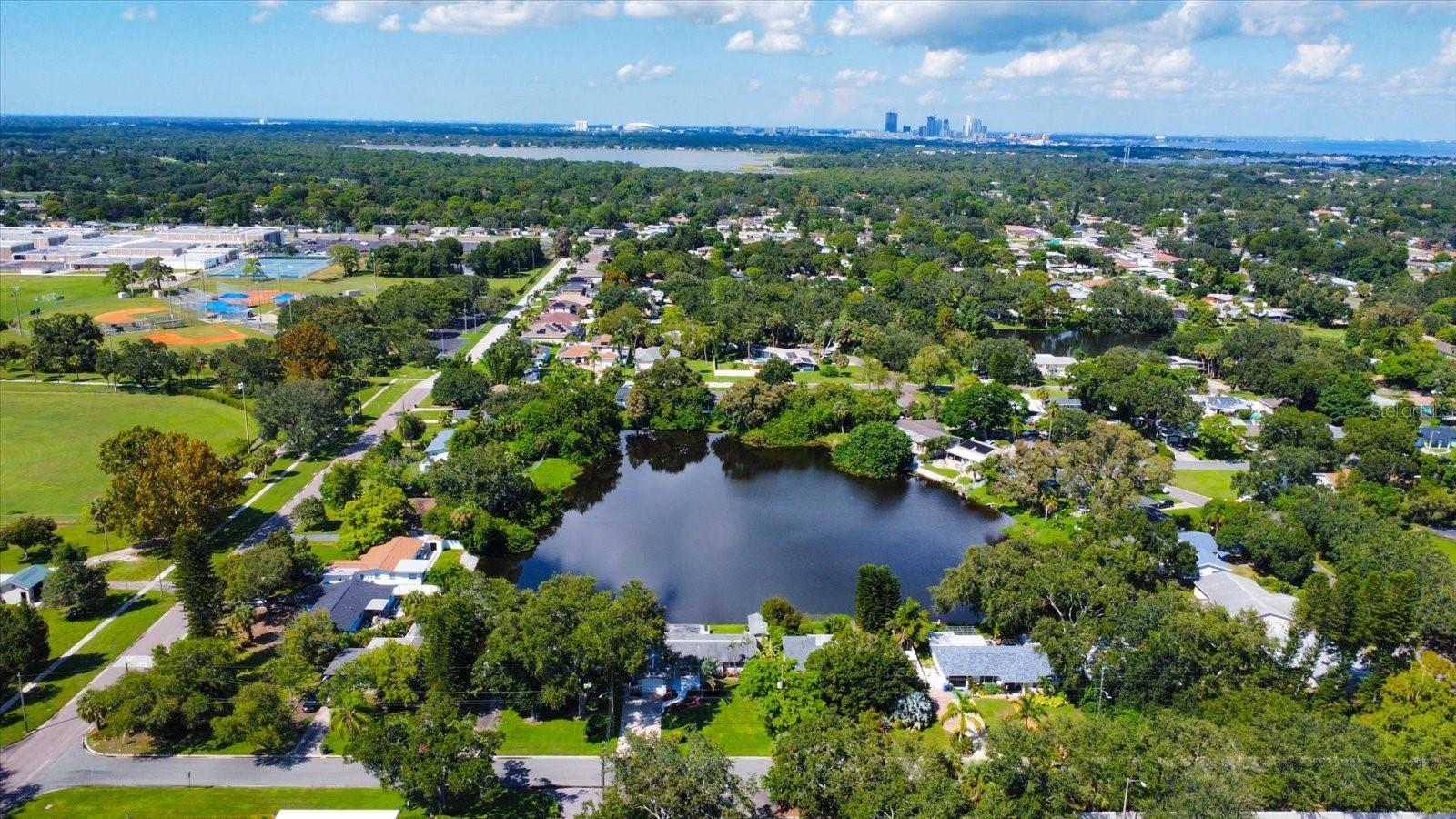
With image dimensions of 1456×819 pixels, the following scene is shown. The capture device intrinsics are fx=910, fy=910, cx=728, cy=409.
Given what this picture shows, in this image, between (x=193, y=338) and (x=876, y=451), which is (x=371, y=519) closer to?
(x=876, y=451)

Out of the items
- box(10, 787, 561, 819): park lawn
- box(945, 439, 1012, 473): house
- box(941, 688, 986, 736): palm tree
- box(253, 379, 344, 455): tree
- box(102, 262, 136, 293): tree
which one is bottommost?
box(10, 787, 561, 819): park lawn

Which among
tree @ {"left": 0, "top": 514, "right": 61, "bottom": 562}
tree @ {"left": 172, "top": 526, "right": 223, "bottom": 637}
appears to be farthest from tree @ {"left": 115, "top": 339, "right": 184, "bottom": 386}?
tree @ {"left": 172, "top": 526, "right": 223, "bottom": 637}

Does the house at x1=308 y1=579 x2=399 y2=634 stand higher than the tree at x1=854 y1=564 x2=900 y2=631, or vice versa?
the tree at x1=854 y1=564 x2=900 y2=631

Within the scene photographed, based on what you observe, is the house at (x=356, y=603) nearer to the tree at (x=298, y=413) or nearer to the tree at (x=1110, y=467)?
the tree at (x=298, y=413)

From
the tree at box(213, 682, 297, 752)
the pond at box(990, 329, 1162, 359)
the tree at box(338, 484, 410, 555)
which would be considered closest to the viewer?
the tree at box(213, 682, 297, 752)

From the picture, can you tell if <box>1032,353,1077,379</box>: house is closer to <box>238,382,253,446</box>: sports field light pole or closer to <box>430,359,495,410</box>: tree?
<box>430,359,495,410</box>: tree

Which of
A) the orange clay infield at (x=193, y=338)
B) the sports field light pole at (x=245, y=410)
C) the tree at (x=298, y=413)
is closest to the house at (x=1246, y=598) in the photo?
the tree at (x=298, y=413)
